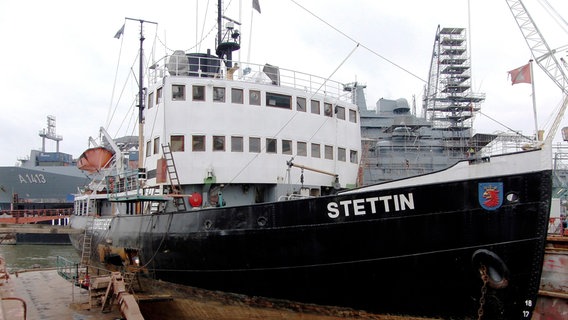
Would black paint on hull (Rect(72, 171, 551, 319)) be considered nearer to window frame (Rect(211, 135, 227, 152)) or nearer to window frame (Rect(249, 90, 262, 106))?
window frame (Rect(211, 135, 227, 152))

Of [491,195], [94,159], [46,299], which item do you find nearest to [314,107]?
[491,195]

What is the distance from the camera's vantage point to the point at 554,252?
482 inches

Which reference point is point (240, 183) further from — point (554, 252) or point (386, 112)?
point (386, 112)

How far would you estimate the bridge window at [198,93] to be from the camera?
12.6 m

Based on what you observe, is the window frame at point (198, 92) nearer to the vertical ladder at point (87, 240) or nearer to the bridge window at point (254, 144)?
the bridge window at point (254, 144)

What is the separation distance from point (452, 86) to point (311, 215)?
52350 millimetres

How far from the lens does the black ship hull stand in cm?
775

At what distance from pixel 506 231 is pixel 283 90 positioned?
7679 millimetres

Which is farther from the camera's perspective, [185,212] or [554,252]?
[554,252]

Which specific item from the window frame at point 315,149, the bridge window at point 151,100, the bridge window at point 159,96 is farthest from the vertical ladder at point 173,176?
the window frame at point 315,149

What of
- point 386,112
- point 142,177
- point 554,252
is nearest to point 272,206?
point 142,177

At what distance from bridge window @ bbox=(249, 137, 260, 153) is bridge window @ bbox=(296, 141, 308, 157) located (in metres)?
1.25

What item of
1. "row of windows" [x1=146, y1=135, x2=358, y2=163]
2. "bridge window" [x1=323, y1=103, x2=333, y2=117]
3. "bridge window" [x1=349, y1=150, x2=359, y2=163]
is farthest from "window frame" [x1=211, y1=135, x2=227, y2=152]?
"bridge window" [x1=349, y1=150, x2=359, y2=163]

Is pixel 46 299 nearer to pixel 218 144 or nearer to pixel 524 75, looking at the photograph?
pixel 218 144
